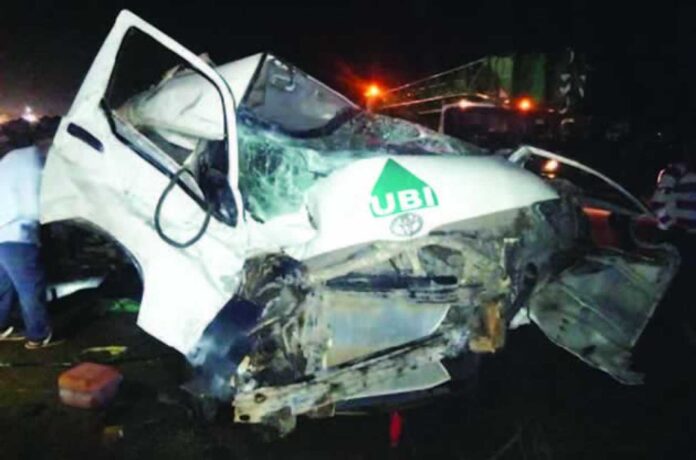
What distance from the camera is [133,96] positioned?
404 cm

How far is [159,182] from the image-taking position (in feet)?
11.0

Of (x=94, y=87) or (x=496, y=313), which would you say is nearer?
(x=496, y=313)

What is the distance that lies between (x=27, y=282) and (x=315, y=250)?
257 cm

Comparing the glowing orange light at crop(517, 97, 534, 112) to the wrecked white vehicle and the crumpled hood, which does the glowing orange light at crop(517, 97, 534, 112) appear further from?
the crumpled hood

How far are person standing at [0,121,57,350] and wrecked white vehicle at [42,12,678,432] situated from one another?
1106 mm

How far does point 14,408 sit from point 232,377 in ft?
5.38

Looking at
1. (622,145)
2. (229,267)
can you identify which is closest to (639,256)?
(229,267)

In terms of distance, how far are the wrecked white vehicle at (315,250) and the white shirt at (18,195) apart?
1097 mm

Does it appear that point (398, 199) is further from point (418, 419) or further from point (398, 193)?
point (418, 419)

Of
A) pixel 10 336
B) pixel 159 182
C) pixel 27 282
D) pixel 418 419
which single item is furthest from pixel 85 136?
pixel 418 419

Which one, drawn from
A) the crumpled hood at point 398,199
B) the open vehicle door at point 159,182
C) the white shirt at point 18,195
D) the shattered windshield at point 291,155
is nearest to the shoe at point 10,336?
the white shirt at point 18,195

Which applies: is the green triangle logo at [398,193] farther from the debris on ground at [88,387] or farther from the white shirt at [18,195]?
the white shirt at [18,195]

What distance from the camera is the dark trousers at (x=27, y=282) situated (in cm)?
455

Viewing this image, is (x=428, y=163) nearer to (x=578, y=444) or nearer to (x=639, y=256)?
(x=639, y=256)
